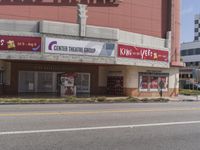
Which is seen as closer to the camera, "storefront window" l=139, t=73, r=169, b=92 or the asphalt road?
the asphalt road

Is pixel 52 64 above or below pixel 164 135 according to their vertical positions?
above

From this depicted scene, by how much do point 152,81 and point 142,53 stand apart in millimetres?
4309

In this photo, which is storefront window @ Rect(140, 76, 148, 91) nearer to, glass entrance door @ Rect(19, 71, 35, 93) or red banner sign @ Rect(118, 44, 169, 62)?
red banner sign @ Rect(118, 44, 169, 62)

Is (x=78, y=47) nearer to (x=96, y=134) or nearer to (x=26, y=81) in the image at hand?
(x=26, y=81)

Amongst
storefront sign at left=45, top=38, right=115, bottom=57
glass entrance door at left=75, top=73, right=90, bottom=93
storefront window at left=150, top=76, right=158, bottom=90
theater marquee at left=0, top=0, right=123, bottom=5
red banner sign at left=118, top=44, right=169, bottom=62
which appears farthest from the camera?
glass entrance door at left=75, top=73, right=90, bottom=93

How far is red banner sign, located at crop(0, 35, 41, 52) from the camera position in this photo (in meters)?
27.9

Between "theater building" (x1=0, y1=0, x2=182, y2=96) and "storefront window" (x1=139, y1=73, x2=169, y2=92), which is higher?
"theater building" (x1=0, y1=0, x2=182, y2=96)

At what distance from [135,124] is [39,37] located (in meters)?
18.0

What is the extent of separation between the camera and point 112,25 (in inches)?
1437

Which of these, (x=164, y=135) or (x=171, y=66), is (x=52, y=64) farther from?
(x=164, y=135)

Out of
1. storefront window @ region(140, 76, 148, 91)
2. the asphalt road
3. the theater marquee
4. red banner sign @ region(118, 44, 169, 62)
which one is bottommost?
the asphalt road

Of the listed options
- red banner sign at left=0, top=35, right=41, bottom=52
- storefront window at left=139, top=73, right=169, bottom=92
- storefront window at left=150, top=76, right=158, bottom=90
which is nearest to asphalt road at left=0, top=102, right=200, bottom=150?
red banner sign at left=0, top=35, right=41, bottom=52

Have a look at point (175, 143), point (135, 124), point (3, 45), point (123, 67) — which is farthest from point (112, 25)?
point (175, 143)

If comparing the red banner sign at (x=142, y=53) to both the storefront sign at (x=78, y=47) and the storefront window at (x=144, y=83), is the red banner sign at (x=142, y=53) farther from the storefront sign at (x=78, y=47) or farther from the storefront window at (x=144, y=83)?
the storefront window at (x=144, y=83)
